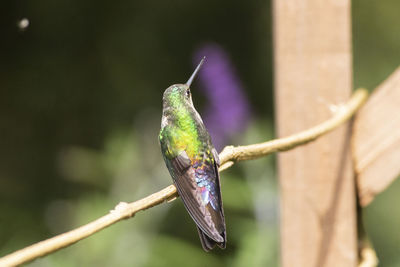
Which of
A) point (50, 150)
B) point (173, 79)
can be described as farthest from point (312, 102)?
point (50, 150)

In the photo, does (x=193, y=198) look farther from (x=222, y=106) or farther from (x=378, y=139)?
(x=222, y=106)

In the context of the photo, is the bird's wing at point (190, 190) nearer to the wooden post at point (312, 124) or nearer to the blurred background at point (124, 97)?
the wooden post at point (312, 124)

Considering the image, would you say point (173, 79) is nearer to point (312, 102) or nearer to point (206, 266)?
point (206, 266)

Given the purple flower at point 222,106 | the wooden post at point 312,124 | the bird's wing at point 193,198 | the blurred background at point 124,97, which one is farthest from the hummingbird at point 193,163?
the blurred background at point 124,97

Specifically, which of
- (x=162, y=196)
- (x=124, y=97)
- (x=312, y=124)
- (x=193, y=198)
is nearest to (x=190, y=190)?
(x=193, y=198)

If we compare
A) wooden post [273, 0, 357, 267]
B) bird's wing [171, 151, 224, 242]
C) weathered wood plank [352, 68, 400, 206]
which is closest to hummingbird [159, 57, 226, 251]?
bird's wing [171, 151, 224, 242]
